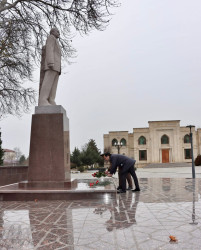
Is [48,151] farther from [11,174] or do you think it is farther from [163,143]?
[163,143]

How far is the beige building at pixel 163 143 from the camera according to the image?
4869cm

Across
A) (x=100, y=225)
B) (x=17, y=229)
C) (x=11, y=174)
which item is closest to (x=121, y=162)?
(x=100, y=225)

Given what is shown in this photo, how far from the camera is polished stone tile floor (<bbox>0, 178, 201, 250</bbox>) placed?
3.20 m

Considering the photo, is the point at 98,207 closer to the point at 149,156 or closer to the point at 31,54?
the point at 31,54

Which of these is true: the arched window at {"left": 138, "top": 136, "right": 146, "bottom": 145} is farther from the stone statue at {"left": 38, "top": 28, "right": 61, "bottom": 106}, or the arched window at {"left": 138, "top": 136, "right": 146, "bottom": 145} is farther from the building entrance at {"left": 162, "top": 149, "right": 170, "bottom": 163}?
the stone statue at {"left": 38, "top": 28, "right": 61, "bottom": 106}

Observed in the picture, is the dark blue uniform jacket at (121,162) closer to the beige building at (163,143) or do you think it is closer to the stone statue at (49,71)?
the stone statue at (49,71)

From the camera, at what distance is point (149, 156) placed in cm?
4966

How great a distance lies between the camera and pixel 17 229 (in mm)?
3904

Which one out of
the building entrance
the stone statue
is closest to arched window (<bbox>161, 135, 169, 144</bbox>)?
the building entrance

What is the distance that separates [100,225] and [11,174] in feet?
→ 36.0

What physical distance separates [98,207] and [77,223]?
138 centimetres

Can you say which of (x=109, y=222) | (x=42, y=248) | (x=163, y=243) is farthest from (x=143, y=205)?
(x=42, y=248)

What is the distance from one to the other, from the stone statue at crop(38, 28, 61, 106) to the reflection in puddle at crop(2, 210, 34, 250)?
3.96 meters

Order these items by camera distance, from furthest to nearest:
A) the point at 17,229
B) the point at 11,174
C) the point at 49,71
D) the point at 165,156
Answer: the point at 165,156
the point at 11,174
the point at 49,71
the point at 17,229
